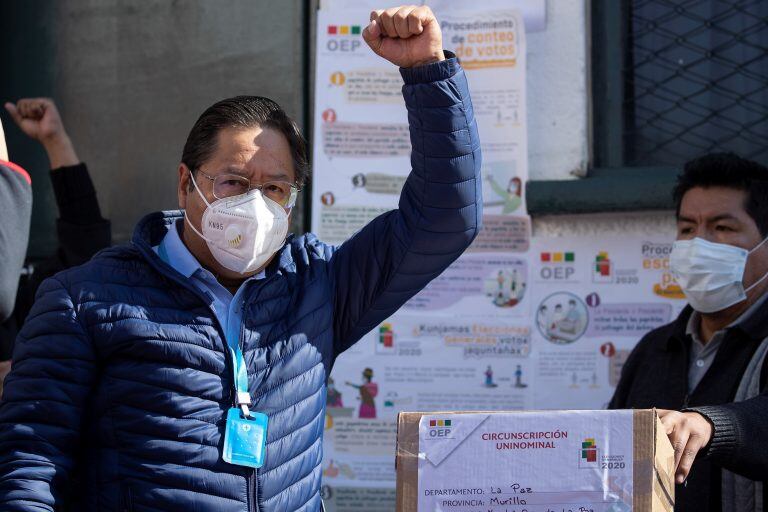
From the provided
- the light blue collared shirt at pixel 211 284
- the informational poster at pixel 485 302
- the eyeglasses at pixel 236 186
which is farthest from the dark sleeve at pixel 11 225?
the informational poster at pixel 485 302

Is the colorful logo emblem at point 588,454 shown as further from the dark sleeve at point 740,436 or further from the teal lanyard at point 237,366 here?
the teal lanyard at point 237,366

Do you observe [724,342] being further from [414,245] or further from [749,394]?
[414,245]

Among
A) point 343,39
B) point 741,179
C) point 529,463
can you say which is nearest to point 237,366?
point 529,463

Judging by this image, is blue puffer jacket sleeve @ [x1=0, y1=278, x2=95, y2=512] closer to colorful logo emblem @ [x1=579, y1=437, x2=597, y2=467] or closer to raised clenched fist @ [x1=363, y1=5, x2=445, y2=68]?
raised clenched fist @ [x1=363, y1=5, x2=445, y2=68]

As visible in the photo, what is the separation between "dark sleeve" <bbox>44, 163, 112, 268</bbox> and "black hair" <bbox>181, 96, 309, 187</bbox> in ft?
4.61

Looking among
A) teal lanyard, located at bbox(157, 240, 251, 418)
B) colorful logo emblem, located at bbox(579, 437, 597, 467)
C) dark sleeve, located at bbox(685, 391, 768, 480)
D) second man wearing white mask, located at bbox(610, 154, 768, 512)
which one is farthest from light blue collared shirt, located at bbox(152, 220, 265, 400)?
second man wearing white mask, located at bbox(610, 154, 768, 512)

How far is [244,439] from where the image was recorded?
2102mm

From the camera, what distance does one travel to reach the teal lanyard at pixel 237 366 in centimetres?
213

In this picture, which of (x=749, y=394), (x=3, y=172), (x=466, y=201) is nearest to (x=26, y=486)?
(x=3, y=172)

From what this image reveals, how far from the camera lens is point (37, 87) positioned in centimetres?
444

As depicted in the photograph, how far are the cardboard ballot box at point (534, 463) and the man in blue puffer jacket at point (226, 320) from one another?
0.40m

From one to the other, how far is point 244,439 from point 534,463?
0.61 meters

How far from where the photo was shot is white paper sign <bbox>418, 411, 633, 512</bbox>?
1900 mm

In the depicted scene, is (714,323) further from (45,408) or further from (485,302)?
(45,408)
